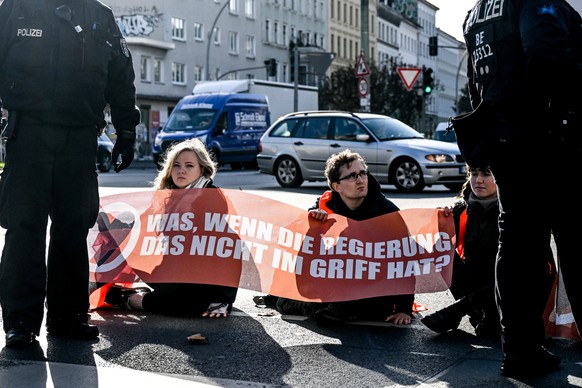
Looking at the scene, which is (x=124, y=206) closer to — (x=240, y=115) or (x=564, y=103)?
(x=564, y=103)

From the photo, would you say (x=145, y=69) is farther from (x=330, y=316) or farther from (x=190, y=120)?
(x=330, y=316)

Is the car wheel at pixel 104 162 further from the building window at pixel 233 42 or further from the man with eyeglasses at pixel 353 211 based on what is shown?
the building window at pixel 233 42

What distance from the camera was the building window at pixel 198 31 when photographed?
73188mm

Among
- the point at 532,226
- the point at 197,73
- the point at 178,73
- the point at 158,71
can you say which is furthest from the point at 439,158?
the point at 197,73

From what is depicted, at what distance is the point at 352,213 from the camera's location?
6.91 metres

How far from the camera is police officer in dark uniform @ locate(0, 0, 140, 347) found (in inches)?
222

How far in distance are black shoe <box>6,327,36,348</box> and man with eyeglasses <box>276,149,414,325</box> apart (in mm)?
1682

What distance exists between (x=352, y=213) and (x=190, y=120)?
28.3 metres

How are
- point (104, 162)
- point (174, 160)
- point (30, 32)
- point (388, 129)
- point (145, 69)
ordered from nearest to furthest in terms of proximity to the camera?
point (30, 32) < point (174, 160) < point (388, 129) < point (104, 162) < point (145, 69)

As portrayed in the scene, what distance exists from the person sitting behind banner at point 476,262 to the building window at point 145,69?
62.1 m

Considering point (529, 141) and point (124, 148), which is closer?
point (529, 141)

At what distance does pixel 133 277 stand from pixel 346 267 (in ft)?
4.33

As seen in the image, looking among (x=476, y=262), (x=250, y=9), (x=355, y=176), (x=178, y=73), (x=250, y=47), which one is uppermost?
(x=250, y=9)

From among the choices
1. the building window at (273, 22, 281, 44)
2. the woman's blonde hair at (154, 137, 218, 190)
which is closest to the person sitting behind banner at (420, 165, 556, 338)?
the woman's blonde hair at (154, 137, 218, 190)
